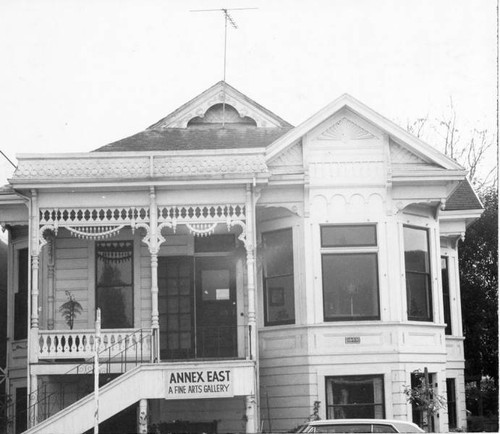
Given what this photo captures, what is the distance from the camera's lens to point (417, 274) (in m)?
24.0

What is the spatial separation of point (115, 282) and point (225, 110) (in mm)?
6173

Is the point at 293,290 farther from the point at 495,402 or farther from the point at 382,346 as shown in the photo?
the point at 495,402

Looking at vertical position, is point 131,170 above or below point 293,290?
above

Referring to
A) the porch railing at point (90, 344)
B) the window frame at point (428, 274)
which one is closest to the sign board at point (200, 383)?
the porch railing at point (90, 344)

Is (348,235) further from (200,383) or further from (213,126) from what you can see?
(213,126)

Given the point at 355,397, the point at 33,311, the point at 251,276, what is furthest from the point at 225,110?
the point at 355,397

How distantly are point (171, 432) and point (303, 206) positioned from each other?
5.87 metres

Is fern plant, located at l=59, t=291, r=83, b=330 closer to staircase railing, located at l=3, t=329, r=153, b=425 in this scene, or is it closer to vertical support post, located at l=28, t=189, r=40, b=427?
staircase railing, located at l=3, t=329, r=153, b=425

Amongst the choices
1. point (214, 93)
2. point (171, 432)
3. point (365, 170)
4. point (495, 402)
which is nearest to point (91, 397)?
point (171, 432)

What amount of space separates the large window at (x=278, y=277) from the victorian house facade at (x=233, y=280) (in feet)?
0.12

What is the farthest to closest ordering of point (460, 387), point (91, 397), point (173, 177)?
point (460, 387) < point (173, 177) < point (91, 397)

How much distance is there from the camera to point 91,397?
20.8 m

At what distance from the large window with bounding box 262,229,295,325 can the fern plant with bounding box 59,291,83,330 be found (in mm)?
4389

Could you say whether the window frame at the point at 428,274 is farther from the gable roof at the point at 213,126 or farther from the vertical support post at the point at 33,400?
the vertical support post at the point at 33,400
